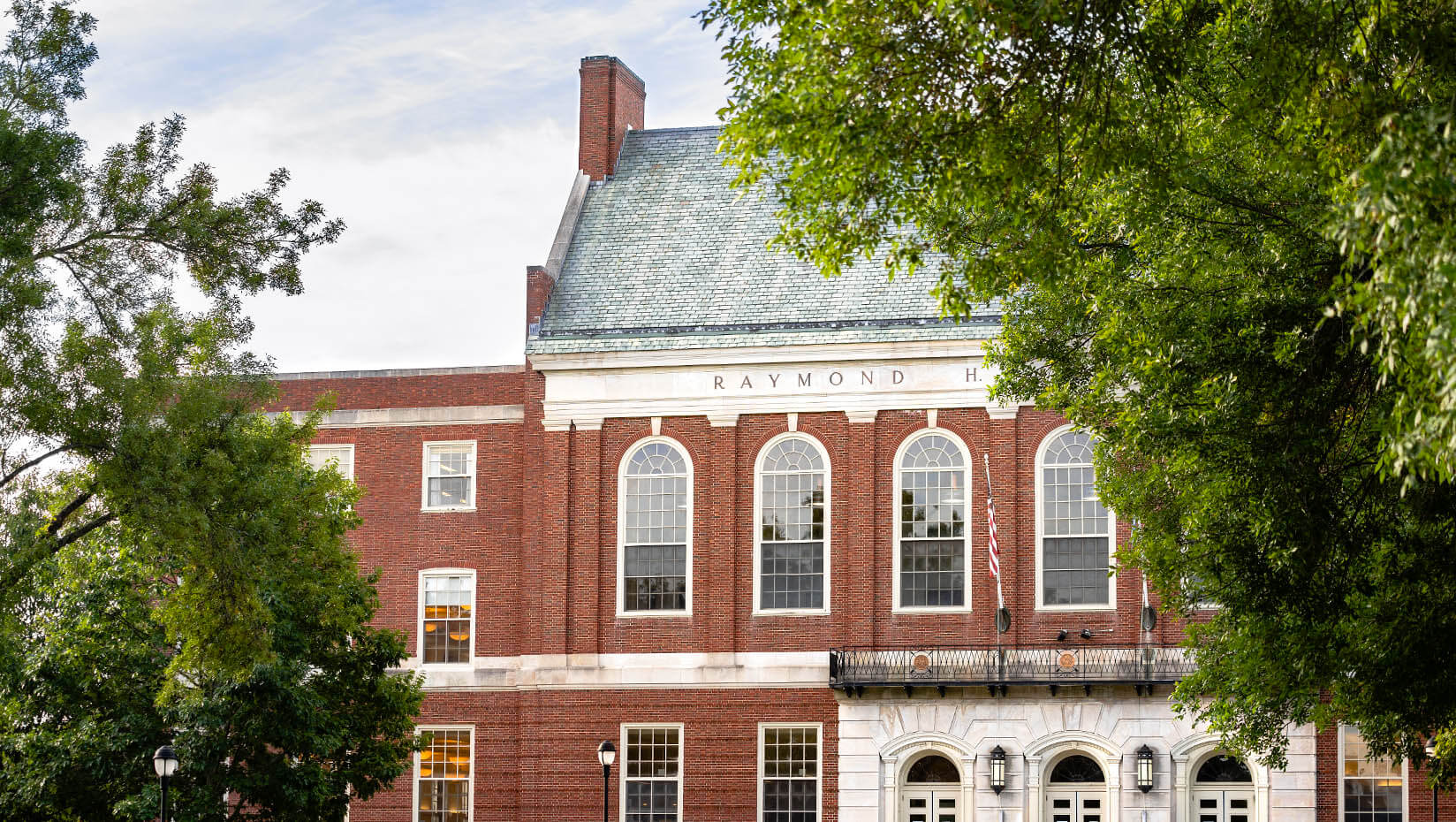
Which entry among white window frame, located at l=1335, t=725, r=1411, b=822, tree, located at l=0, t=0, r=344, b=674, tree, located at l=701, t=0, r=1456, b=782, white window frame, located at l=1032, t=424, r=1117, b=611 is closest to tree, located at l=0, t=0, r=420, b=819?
tree, located at l=0, t=0, r=344, b=674

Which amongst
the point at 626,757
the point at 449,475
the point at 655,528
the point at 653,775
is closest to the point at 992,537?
the point at 655,528

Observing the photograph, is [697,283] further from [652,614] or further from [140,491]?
[140,491]

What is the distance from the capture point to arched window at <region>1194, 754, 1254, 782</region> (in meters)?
35.8

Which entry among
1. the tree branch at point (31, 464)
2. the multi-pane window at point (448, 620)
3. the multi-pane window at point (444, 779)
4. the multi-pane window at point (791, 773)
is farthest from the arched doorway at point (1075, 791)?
the tree branch at point (31, 464)

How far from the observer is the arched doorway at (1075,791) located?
3616cm

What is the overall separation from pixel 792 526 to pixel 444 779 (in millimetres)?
9062

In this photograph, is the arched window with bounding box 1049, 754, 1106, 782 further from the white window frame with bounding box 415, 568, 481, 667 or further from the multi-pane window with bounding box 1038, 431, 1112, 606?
the white window frame with bounding box 415, 568, 481, 667

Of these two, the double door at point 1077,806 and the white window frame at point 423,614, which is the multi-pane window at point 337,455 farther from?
the double door at point 1077,806

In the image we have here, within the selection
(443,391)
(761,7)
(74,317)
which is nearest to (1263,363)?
(761,7)

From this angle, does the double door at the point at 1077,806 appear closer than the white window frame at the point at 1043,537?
Yes

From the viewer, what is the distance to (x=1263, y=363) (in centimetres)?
1930

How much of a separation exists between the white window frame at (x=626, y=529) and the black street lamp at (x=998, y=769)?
22.6 ft

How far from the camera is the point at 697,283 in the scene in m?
41.0

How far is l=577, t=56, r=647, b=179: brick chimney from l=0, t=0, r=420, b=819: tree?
668 inches
